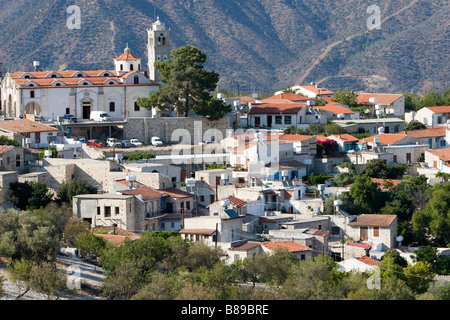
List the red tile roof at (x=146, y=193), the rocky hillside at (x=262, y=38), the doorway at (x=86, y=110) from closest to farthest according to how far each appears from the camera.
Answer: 1. the red tile roof at (x=146, y=193)
2. the doorway at (x=86, y=110)
3. the rocky hillside at (x=262, y=38)

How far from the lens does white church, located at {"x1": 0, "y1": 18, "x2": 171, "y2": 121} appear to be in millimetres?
49938

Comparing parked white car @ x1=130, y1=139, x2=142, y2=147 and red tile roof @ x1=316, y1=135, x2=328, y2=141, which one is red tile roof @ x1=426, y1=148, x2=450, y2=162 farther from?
parked white car @ x1=130, y1=139, x2=142, y2=147

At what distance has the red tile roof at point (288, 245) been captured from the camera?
1390 inches

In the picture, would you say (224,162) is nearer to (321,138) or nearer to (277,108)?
(321,138)

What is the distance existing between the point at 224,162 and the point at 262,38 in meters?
78.0

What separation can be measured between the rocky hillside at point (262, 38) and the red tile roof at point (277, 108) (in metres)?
42.3

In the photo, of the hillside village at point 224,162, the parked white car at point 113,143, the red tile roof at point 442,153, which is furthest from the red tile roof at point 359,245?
the parked white car at point 113,143

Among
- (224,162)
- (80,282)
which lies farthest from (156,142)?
(80,282)

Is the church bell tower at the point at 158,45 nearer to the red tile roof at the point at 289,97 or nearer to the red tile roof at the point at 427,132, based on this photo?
the red tile roof at the point at 289,97

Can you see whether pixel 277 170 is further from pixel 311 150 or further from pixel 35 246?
pixel 35 246

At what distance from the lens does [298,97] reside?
59.3 meters

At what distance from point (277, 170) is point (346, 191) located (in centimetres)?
290

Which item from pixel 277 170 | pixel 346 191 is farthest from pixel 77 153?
pixel 346 191

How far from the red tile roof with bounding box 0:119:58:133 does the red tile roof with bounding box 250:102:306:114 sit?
11.3 meters
